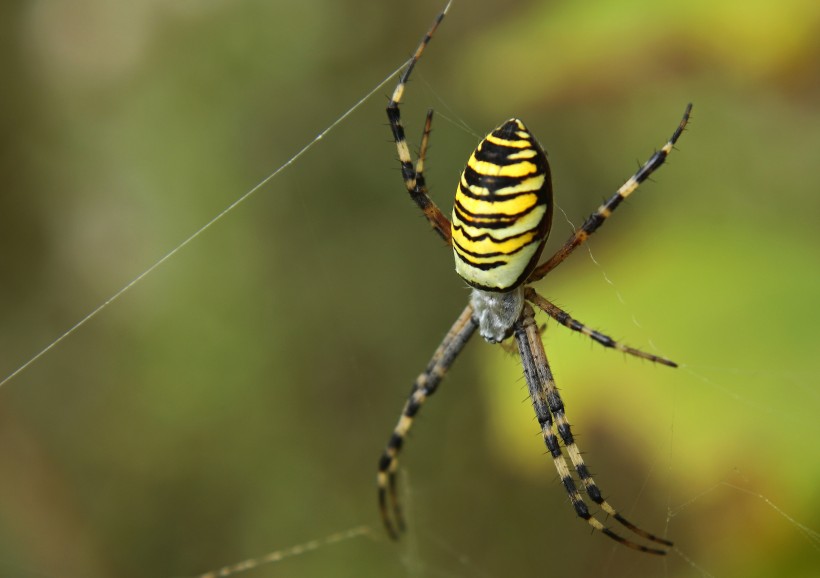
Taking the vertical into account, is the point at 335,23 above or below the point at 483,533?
above

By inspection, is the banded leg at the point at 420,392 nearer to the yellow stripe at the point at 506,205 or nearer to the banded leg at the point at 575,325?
the banded leg at the point at 575,325

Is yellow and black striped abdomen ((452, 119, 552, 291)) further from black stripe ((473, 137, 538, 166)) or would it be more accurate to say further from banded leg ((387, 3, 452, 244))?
banded leg ((387, 3, 452, 244))

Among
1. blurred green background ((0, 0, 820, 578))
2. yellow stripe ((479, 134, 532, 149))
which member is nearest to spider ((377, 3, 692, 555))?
yellow stripe ((479, 134, 532, 149))

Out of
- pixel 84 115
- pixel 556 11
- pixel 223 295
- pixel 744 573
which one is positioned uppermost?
pixel 84 115

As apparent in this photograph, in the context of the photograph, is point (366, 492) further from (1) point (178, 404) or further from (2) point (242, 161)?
(2) point (242, 161)

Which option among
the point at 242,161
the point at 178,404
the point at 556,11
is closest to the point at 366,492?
the point at 178,404

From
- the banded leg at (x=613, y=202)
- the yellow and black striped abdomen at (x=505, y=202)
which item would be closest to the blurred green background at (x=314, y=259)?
the banded leg at (x=613, y=202)

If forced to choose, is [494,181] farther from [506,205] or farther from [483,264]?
[483,264]
